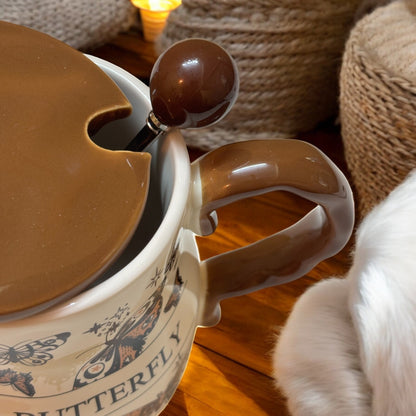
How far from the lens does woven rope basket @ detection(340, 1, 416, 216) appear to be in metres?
0.37

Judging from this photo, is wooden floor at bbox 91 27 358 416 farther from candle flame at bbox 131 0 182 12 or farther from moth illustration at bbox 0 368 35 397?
candle flame at bbox 131 0 182 12

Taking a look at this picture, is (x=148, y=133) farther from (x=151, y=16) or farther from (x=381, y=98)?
(x=151, y=16)

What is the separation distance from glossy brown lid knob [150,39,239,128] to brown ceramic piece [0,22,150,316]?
0.08 feet

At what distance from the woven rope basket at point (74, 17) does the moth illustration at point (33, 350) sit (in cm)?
35

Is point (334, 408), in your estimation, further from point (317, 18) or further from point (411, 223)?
point (317, 18)

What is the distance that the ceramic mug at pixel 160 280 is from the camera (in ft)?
0.77

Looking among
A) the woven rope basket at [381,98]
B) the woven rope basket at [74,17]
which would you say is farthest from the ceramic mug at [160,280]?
the woven rope basket at [74,17]

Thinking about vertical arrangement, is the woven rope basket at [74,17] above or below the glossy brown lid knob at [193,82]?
below

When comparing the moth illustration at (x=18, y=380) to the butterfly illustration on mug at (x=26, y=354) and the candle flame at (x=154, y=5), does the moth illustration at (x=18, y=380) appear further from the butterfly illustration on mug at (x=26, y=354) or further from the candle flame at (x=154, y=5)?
the candle flame at (x=154, y=5)

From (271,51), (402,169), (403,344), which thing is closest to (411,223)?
(403,344)

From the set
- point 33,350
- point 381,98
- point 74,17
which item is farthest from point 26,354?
point 74,17

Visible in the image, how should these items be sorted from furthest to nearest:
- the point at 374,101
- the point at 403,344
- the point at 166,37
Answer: the point at 166,37 → the point at 374,101 → the point at 403,344

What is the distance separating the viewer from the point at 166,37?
0.50 m

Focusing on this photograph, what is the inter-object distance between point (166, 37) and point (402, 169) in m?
0.23
